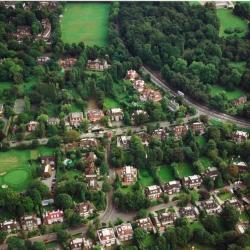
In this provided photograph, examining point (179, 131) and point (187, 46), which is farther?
point (187, 46)

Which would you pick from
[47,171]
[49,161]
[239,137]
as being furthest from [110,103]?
[239,137]

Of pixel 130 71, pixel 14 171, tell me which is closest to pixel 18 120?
pixel 14 171

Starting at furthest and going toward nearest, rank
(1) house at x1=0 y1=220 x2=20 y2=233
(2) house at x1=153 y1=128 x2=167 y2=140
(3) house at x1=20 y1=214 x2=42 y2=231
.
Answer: (2) house at x1=153 y1=128 x2=167 y2=140 < (3) house at x1=20 y1=214 x2=42 y2=231 < (1) house at x1=0 y1=220 x2=20 y2=233

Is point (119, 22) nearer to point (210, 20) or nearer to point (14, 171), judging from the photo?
point (210, 20)

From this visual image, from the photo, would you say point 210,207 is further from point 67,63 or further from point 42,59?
point 42,59

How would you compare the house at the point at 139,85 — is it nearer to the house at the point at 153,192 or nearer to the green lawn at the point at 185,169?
the green lawn at the point at 185,169

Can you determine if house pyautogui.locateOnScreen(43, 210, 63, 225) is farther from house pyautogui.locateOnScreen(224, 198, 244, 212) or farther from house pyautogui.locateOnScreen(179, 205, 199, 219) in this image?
house pyautogui.locateOnScreen(224, 198, 244, 212)

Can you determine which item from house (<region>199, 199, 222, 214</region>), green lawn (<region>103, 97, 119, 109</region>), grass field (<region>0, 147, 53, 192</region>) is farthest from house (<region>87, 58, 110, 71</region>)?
house (<region>199, 199, 222, 214</region>)
